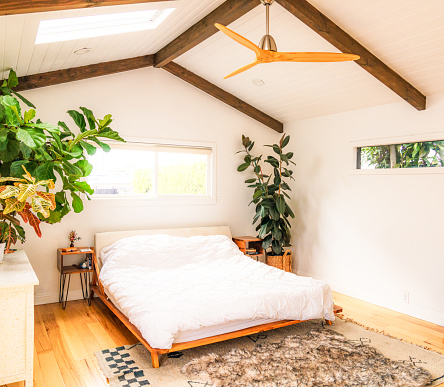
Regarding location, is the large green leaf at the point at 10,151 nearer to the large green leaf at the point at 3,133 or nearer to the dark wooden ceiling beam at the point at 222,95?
the large green leaf at the point at 3,133

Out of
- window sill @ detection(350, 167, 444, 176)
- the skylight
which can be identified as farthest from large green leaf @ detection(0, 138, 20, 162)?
window sill @ detection(350, 167, 444, 176)

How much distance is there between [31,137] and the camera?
2.86 m

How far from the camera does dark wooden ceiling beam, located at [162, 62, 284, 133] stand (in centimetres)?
523

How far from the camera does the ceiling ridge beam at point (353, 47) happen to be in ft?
11.0

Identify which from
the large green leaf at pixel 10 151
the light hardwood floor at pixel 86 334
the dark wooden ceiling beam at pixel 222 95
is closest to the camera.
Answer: the light hardwood floor at pixel 86 334

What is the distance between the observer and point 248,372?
2.92 metres

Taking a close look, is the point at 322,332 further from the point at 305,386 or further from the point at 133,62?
the point at 133,62

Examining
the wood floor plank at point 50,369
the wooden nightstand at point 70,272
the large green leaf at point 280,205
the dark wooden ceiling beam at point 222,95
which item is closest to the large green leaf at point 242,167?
the large green leaf at point 280,205

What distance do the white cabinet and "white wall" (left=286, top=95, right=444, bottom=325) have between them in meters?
3.81

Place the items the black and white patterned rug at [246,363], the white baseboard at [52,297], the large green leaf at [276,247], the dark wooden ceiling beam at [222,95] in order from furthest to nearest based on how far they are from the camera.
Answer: the large green leaf at [276,247] < the dark wooden ceiling beam at [222,95] < the white baseboard at [52,297] < the black and white patterned rug at [246,363]

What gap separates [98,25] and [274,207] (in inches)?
124

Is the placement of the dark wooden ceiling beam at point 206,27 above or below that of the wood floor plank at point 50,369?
above

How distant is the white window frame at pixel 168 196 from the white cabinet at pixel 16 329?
7.76 feet

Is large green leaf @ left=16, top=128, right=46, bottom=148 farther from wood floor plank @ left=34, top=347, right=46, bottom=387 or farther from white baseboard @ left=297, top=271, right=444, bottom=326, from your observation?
white baseboard @ left=297, top=271, right=444, bottom=326
